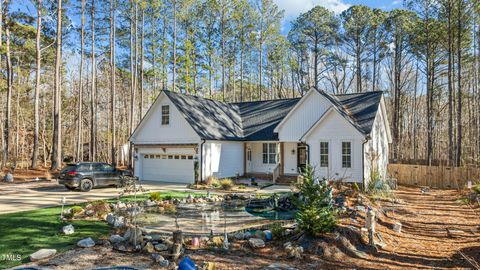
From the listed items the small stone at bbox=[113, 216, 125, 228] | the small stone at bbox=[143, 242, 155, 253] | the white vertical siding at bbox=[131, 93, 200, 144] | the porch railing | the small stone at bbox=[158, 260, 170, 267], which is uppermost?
the white vertical siding at bbox=[131, 93, 200, 144]

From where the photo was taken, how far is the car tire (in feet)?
57.5

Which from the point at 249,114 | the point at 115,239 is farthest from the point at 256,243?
the point at 249,114

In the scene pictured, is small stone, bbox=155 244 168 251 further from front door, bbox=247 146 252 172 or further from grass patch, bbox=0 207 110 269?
front door, bbox=247 146 252 172

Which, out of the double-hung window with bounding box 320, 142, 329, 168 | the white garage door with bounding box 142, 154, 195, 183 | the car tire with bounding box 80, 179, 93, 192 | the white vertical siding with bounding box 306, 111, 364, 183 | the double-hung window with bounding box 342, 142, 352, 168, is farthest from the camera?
the white garage door with bounding box 142, 154, 195, 183

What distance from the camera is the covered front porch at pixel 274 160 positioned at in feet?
72.6

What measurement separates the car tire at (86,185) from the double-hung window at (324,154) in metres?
12.7

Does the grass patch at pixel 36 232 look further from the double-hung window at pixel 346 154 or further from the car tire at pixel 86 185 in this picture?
the double-hung window at pixel 346 154

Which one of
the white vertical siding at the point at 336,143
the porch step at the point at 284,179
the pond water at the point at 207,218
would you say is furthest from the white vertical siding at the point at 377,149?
the pond water at the point at 207,218

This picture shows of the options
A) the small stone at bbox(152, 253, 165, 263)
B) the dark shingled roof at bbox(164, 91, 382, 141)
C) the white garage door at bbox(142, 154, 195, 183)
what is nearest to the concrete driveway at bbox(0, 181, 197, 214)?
the white garage door at bbox(142, 154, 195, 183)

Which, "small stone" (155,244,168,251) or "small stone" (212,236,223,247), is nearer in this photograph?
"small stone" (155,244,168,251)

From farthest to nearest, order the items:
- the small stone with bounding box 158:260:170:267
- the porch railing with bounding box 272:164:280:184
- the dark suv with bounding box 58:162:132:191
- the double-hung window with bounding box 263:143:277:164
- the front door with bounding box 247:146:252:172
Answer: the front door with bounding box 247:146:252:172 → the double-hung window with bounding box 263:143:277:164 → the porch railing with bounding box 272:164:280:184 → the dark suv with bounding box 58:162:132:191 → the small stone with bounding box 158:260:170:267

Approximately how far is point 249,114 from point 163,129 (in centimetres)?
736

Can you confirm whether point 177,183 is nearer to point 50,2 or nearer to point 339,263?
point 339,263

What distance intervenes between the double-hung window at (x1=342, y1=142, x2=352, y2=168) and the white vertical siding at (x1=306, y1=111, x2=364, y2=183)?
16 cm
